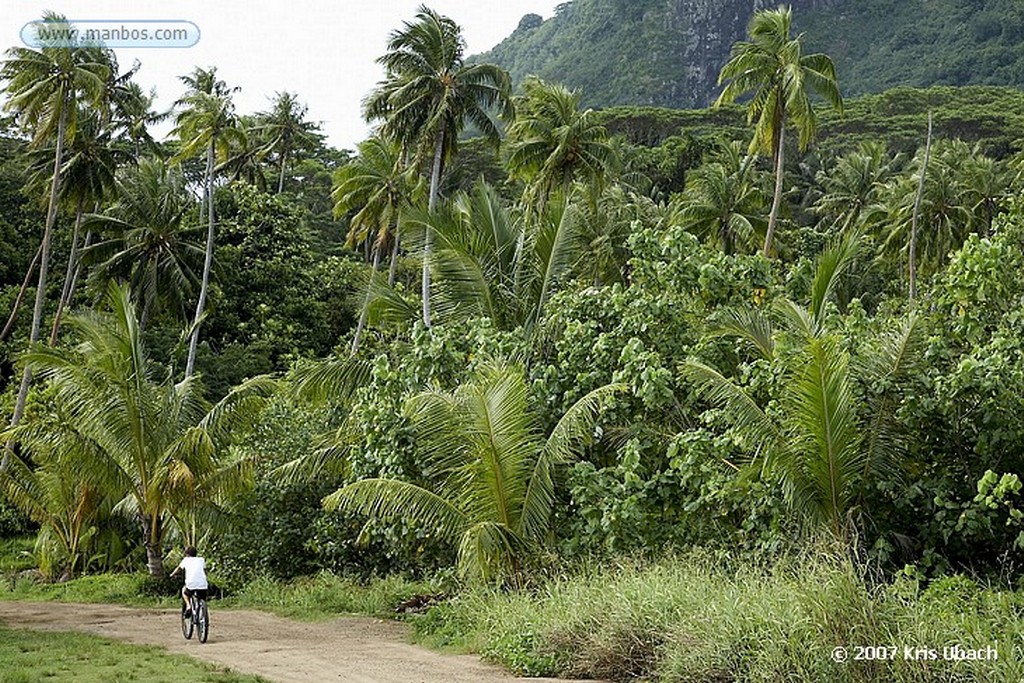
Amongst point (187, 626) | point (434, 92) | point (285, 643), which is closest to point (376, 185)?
point (434, 92)

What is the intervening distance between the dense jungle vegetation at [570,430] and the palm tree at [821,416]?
4cm

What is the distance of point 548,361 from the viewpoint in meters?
16.2

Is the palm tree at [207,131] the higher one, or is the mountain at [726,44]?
the mountain at [726,44]

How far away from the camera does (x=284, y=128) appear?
4672 centimetres

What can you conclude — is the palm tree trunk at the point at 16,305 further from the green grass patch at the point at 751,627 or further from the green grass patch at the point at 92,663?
the green grass patch at the point at 751,627

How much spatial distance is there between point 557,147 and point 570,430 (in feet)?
58.1

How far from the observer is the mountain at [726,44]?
80562mm

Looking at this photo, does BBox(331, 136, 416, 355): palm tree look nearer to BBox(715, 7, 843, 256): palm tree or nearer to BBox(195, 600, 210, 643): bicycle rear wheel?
BBox(715, 7, 843, 256): palm tree

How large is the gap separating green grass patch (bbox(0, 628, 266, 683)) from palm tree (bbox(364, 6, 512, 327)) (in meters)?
17.3

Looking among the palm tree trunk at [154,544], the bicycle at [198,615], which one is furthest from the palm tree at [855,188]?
the bicycle at [198,615]

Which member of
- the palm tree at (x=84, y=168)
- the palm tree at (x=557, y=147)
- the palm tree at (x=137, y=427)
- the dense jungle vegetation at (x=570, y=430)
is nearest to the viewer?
the dense jungle vegetation at (x=570, y=430)

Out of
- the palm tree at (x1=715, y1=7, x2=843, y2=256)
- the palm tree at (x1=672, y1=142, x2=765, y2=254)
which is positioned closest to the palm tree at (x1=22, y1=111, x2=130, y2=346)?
the palm tree at (x1=672, y1=142, x2=765, y2=254)

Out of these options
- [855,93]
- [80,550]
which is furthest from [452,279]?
[855,93]

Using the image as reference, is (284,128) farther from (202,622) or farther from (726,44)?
(726,44)
